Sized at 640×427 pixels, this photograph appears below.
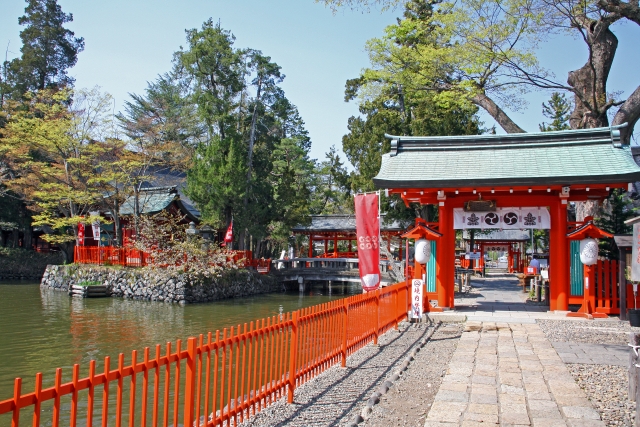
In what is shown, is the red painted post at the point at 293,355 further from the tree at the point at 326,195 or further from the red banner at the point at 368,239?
the tree at the point at 326,195

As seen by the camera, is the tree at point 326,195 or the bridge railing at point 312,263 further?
the tree at point 326,195

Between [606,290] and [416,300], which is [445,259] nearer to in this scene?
[416,300]

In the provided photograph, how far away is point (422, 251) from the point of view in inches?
514

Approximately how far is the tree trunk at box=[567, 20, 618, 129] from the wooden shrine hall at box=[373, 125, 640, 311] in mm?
4604

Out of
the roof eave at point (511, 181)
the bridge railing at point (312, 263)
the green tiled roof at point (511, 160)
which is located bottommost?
the bridge railing at point (312, 263)

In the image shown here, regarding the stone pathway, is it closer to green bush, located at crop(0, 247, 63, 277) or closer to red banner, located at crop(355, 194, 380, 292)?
red banner, located at crop(355, 194, 380, 292)

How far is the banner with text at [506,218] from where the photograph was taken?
13.4 m

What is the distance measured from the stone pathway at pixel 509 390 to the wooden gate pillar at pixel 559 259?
160 inches

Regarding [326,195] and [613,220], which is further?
[326,195]

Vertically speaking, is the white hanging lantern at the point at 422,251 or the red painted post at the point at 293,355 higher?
the white hanging lantern at the point at 422,251

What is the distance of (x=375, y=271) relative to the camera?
410 inches

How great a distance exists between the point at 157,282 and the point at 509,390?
1988 centimetres

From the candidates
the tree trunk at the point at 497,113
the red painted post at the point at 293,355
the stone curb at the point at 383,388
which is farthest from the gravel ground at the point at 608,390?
the tree trunk at the point at 497,113

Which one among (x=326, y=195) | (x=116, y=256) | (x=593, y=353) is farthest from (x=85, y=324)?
(x=326, y=195)
